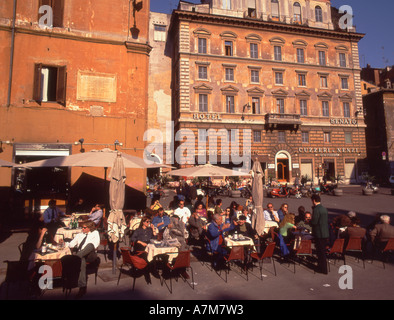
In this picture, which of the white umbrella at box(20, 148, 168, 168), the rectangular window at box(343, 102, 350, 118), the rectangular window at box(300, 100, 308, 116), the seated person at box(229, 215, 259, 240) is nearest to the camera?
the seated person at box(229, 215, 259, 240)

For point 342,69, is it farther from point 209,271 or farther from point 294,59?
point 209,271

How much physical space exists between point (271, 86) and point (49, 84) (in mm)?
23722

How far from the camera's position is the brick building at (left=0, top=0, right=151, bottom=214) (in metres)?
10.6

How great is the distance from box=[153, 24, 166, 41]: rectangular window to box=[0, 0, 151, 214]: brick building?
65.8 feet

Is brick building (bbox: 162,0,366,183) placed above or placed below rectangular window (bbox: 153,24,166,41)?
below

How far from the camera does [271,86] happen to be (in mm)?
28797

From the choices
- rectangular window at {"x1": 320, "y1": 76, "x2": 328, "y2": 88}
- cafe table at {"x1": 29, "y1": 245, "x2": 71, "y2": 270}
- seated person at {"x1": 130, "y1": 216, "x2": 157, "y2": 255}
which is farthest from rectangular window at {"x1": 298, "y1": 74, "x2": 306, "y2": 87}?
cafe table at {"x1": 29, "y1": 245, "x2": 71, "y2": 270}

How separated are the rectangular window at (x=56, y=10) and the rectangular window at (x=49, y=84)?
78.9 inches

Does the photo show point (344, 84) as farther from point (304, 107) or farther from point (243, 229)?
point (243, 229)

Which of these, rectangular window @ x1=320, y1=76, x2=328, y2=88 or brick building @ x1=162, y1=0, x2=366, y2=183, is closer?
brick building @ x1=162, y1=0, x2=366, y2=183

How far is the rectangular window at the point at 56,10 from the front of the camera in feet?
36.9

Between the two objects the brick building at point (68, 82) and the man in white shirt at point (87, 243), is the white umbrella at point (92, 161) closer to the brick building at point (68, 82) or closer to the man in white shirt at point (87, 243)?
the brick building at point (68, 82)

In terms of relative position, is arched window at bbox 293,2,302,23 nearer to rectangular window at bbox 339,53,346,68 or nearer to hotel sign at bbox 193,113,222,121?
rectangular window at bbox 339,53,346,68
